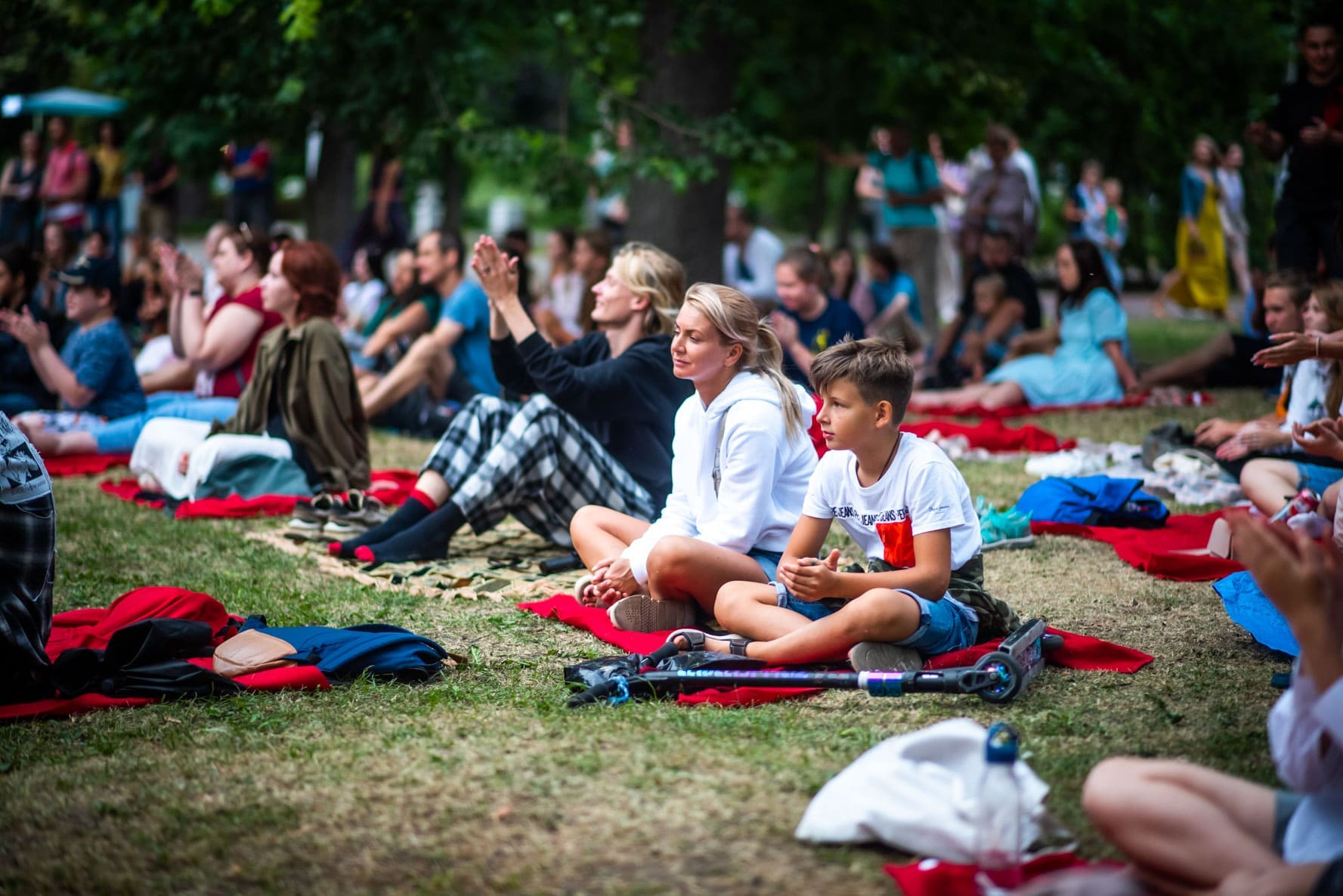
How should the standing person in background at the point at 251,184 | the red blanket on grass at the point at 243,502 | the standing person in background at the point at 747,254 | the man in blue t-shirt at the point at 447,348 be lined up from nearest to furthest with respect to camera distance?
the red blanket on grass at the point at 243,502, the man in blue t-shirt at the point at 447,348, the standing person in background at the point at 747,254, the standing person in background at the point at 251,184

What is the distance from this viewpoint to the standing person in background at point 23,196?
15.9m

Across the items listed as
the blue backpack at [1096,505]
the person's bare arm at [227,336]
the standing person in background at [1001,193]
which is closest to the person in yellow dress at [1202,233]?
the standing person in background at [1001,193]

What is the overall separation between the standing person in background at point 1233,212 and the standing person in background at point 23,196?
543 inches

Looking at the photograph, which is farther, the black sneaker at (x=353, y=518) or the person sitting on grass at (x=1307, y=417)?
the black sneaker at (x=353, y=518)

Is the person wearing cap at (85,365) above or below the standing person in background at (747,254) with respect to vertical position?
below

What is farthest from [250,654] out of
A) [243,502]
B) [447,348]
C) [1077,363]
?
[1077,363]

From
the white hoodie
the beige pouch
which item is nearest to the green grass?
the beige pouch

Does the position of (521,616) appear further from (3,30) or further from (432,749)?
(3,30)

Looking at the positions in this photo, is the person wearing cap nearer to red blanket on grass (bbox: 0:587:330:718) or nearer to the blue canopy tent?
red blanket on grass (bbox: 0:587:330:718)

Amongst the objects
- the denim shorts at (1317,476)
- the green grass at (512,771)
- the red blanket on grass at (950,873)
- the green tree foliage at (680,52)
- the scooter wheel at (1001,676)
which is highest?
the green tree foliage at (680,52)

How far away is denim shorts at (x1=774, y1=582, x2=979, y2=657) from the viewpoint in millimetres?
3965

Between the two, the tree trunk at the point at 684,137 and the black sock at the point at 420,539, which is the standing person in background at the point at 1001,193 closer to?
the tree trunk at the point at 684,137

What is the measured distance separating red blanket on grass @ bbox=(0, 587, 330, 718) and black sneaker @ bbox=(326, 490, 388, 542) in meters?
1.67

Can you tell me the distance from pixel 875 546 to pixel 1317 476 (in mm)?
2868
